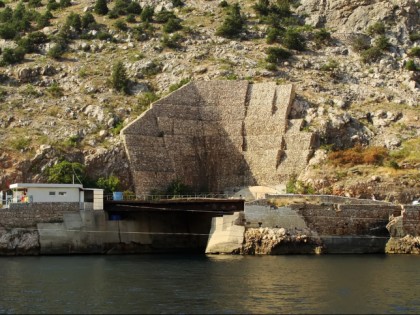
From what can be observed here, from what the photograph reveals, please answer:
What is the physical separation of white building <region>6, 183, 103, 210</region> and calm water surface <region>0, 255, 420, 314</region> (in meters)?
8.21

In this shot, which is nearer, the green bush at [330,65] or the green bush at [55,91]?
the green bush at [55,91]

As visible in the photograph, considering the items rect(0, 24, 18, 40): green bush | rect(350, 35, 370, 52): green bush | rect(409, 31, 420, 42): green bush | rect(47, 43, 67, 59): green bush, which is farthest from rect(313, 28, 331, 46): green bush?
rect(0, 24, 18, 40): green bush

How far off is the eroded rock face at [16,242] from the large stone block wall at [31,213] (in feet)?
1.85

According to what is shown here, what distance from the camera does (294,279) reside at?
49656mm

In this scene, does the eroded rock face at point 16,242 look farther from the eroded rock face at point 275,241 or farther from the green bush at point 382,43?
the green bush at point 382,43

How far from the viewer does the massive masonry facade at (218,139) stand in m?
83.8

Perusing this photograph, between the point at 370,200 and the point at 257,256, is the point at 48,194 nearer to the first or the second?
the point at 257,256

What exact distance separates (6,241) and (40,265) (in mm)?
10658

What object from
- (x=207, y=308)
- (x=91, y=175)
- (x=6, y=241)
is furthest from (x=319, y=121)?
(x=207, y=308)

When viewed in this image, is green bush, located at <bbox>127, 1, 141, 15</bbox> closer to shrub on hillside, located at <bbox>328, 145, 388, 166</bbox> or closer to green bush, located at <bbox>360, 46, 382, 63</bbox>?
green bush, located at <bbox>360, 46, 382, 63</bbox>

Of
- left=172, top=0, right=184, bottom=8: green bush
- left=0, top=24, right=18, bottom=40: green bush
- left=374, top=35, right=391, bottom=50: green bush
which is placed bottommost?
left=374, top=35, right=391, bottom=50: green bush

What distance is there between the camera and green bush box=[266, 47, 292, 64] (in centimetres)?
10188

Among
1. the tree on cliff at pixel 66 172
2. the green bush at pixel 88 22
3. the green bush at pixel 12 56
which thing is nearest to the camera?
the tree on cliff at pixel 66 172

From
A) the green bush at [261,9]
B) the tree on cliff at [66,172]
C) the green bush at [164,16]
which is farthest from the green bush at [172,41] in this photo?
the tree on cliff at [66,172]
